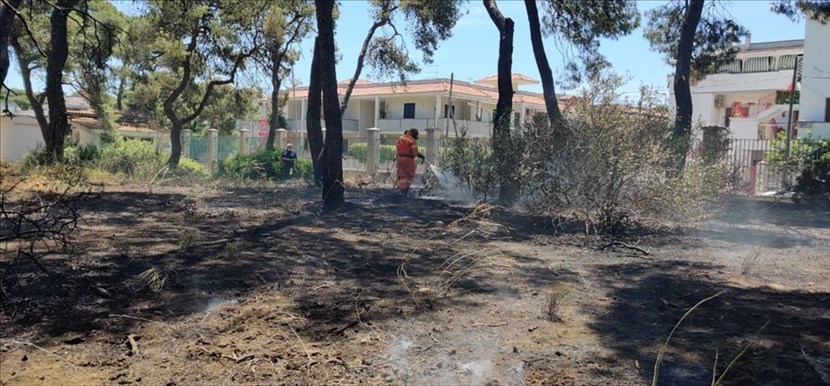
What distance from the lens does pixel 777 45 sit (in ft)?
111

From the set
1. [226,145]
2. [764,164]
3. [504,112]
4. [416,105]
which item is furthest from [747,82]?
[226,145]

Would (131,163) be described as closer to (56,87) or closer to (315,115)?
(56,87)

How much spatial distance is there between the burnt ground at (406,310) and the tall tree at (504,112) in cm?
258

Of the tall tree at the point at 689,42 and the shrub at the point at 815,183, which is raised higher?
the tall tree at the point at 689,42

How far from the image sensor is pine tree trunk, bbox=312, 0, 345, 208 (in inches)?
412

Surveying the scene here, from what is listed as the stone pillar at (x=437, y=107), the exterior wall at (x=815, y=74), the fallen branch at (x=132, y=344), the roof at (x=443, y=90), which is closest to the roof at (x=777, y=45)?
the exterior wall at (x=815, y=74)

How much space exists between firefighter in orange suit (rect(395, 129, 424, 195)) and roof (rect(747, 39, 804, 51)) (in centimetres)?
2862

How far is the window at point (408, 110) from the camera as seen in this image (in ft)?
136

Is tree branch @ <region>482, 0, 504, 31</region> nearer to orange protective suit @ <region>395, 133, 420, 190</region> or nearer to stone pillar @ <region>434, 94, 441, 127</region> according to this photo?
orange protective suit @ <region>395, 133, 420, 190</region>

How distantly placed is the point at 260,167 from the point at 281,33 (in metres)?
4.72

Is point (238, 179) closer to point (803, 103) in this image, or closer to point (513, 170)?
point (513, 170)

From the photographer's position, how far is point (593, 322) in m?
4.45

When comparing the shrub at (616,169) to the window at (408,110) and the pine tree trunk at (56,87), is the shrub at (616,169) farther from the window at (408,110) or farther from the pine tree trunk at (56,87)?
the window at (408,110)

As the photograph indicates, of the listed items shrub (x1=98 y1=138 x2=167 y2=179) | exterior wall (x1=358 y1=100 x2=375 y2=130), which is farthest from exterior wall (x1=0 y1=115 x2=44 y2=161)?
exterior wall (x1=358 y1=100 x2=375 y2=130)
